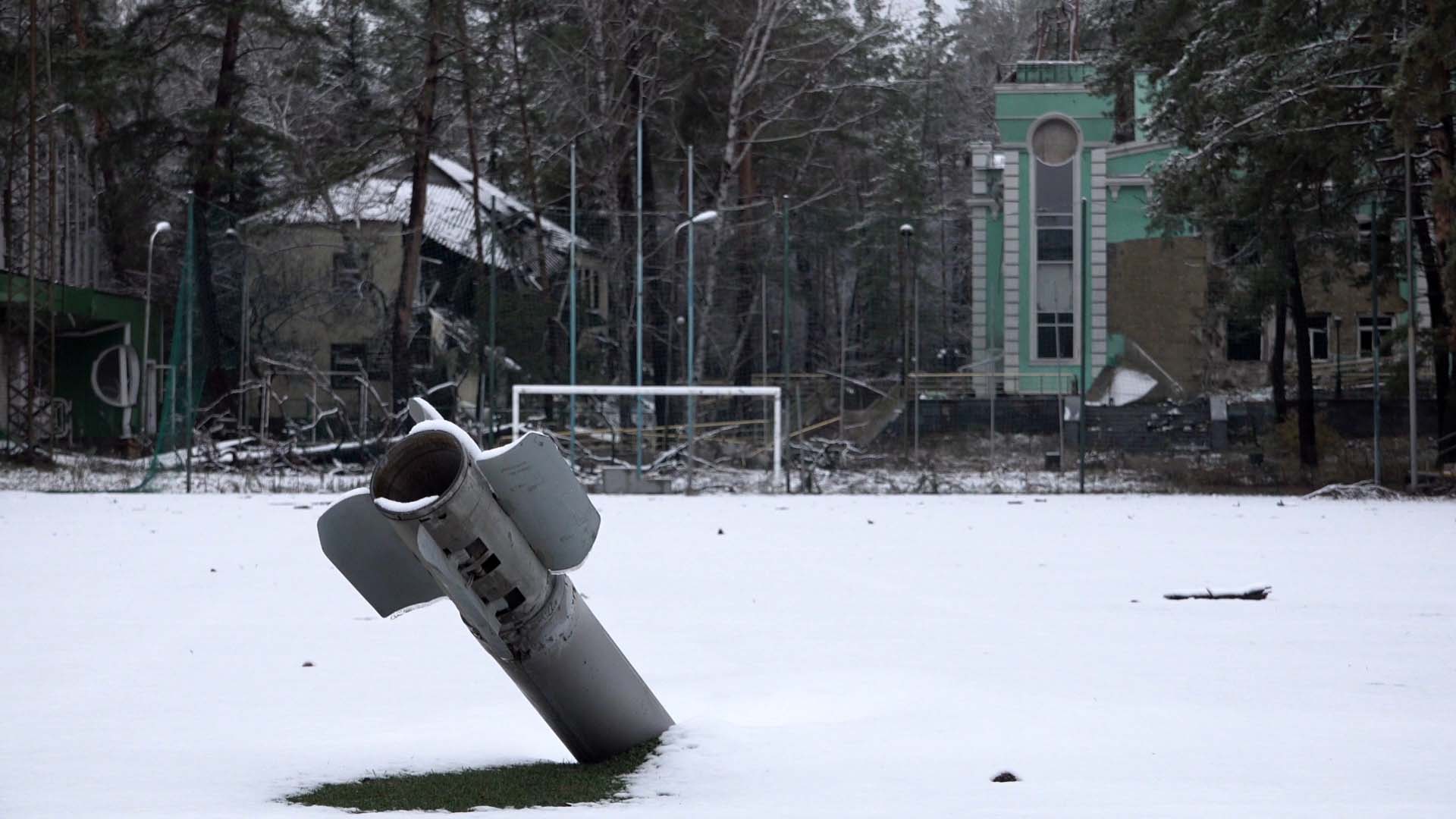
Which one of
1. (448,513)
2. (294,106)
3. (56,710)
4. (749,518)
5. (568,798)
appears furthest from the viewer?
(294,106)

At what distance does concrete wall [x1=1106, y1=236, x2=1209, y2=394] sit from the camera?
86.1ft

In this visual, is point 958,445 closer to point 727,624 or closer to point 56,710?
point 727,624

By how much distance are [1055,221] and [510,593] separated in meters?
25.9

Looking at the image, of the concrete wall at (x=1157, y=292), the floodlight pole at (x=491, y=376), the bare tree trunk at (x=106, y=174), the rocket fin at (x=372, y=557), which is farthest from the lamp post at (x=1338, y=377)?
the bare tree trunk at (x=106, y=174)

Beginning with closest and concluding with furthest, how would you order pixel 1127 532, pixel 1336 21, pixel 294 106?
pixel 1127 532 → pixel 1336 21 → pixel 294 106

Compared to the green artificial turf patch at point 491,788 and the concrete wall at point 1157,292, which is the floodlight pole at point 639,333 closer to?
the concrete wall at point 1157,292

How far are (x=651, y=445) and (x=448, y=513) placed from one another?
15158 mm

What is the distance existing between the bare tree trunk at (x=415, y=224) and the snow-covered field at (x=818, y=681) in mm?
9830

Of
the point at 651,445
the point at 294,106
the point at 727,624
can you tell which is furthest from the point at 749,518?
the point at 294,106

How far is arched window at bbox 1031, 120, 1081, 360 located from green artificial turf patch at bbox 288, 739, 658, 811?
72.0ft

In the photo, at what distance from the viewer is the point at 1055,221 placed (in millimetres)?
28625

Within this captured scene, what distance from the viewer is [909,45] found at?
41.8m

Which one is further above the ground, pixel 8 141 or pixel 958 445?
pixel 8 141

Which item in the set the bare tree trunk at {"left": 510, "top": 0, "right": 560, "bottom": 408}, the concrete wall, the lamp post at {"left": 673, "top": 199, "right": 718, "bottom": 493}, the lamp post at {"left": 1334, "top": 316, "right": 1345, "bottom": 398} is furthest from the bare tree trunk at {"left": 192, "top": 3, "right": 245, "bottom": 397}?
the lamp post at {"left": 1334, "top": 316, "right": 1345, "bottom": 398}
